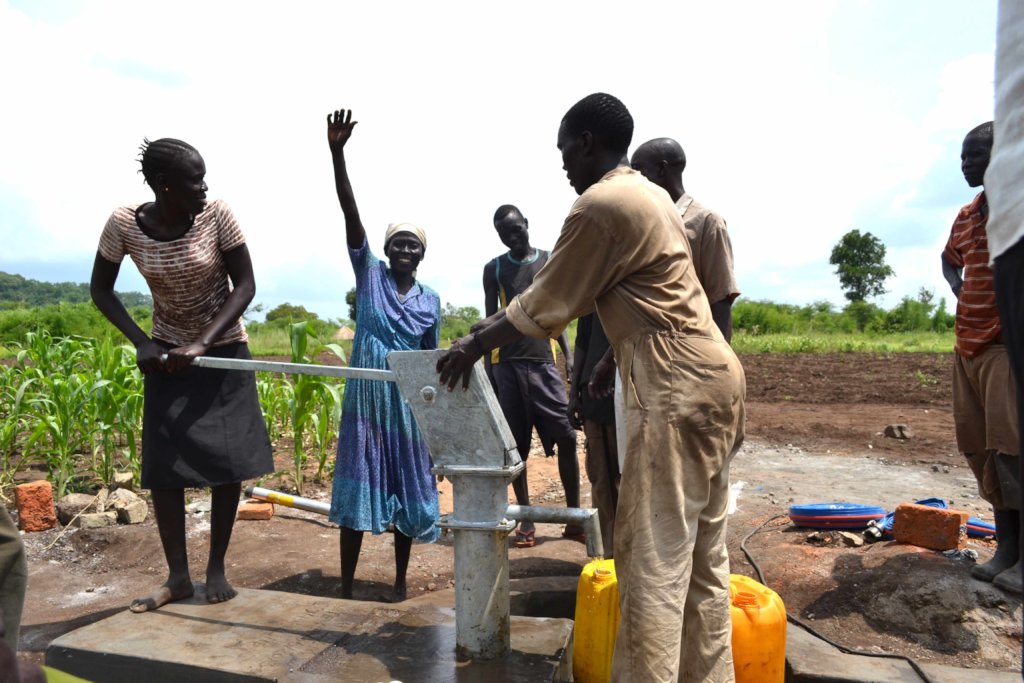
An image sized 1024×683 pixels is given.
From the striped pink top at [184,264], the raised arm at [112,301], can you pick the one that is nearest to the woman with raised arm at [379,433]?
the striped pink top at [184,264]

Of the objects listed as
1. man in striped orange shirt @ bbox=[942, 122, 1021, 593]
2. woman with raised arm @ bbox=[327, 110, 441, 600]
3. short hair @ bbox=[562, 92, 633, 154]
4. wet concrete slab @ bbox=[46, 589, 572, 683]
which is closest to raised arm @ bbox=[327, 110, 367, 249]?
woman with raised arm @ bbox=[327, 110, 441, 600]

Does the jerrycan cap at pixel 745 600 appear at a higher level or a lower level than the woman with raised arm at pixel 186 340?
lower

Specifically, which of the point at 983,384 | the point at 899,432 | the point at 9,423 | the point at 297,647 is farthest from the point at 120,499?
the point at 899,432

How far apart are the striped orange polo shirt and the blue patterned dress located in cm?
233

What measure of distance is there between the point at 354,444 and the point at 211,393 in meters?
0.64

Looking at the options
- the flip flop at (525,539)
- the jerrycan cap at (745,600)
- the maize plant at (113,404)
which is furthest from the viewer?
the maize plant at (113,404)

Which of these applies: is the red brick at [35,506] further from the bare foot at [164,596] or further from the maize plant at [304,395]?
the bare foot at [164,596]

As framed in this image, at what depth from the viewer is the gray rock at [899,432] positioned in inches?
313

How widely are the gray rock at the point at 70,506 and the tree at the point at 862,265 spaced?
43742 millimetres

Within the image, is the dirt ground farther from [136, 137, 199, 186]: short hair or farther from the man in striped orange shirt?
[136, 137, 199, 186]: short hair

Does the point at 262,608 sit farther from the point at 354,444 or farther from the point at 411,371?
the point at 411,371

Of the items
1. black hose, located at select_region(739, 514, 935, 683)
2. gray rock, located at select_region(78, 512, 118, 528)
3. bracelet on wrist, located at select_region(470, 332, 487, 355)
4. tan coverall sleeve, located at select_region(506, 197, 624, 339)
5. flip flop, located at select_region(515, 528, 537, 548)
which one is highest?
tan coverall sleeve, located at select_region(506, 197, 624, 339)

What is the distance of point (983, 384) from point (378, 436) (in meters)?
2.52

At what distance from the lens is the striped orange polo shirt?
3.28 meters
